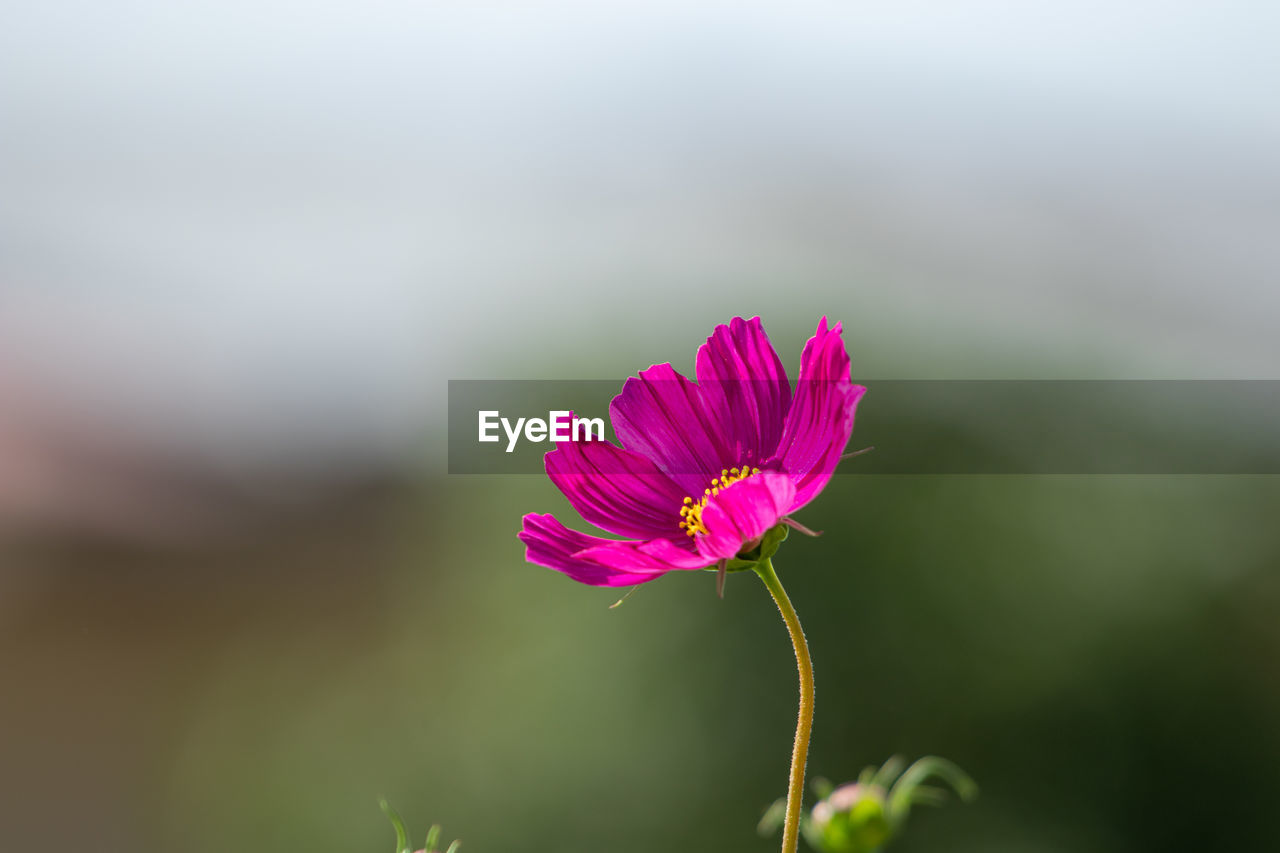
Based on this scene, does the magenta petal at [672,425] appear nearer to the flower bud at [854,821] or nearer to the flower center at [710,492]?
the flower center at [710,492]

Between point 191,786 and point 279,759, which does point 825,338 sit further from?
point 191,786

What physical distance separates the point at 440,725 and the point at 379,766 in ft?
0.67

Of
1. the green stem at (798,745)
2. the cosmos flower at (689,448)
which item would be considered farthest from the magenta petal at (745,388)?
the green stem at (798,745)

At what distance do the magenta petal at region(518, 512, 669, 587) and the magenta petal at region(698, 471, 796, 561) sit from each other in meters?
0.03

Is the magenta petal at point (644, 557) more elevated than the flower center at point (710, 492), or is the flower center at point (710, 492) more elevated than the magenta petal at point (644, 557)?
the flower center at point (710, 492)

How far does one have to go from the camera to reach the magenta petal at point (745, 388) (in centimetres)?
57

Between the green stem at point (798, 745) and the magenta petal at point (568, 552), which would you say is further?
the magenta petal at point (568, 552)

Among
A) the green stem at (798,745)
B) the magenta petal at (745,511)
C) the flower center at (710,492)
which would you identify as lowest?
the green stem at (798,745)

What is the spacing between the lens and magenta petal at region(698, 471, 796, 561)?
18.9 inches

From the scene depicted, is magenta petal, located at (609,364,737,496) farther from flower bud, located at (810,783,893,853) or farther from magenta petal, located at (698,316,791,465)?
flower bud, located at (810,783,893,853)

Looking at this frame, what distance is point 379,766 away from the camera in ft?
10.2

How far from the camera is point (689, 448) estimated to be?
0.58 metres

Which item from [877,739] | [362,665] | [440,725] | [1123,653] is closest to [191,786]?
[362,665]

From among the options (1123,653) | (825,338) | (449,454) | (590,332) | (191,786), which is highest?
(590,332)
